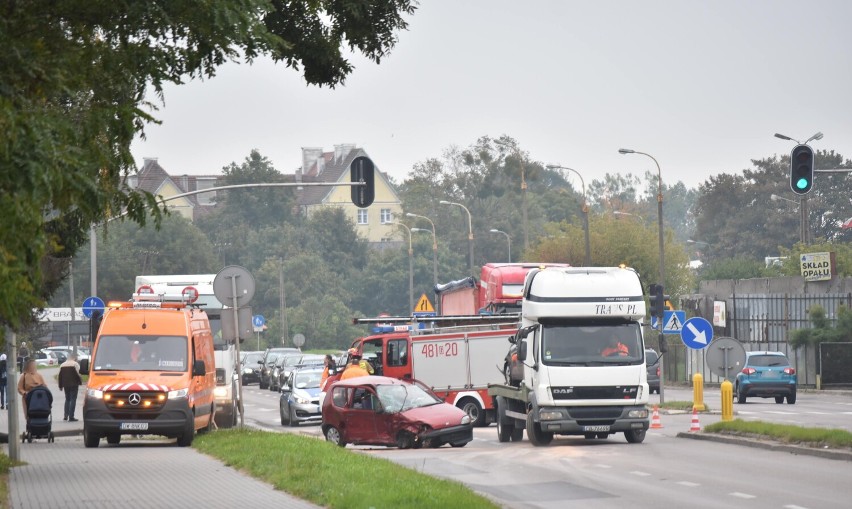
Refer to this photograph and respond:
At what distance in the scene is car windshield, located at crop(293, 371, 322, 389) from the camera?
37406mm

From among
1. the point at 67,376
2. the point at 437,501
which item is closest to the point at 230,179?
the point at 67,376

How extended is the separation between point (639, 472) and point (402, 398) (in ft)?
24.1

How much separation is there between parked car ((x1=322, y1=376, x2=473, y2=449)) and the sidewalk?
338 centimetres

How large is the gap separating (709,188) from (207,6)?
115 metres

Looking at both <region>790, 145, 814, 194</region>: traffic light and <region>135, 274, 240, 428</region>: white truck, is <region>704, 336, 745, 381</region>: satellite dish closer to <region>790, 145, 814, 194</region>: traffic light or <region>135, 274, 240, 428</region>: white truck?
<region>790, 145, 814, 194</region>: traffic light

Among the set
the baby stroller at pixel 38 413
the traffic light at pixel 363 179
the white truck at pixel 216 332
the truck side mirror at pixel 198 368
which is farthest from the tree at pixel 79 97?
the white truck at pixel 216 332

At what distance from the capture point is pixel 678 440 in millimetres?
26188

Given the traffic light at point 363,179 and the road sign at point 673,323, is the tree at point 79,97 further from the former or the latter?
the road sign at point 673,323

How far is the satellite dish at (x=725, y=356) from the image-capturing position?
27.4m

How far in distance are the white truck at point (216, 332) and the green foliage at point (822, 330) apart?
26018 mm

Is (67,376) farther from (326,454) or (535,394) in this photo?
(326,454)

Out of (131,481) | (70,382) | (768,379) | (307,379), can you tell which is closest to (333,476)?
(131,481)

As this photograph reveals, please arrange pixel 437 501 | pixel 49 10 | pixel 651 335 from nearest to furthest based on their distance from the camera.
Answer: pixel 49 10
pixel 437 501
pixel 651 335

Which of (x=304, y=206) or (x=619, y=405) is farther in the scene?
(x=304, y=206)
